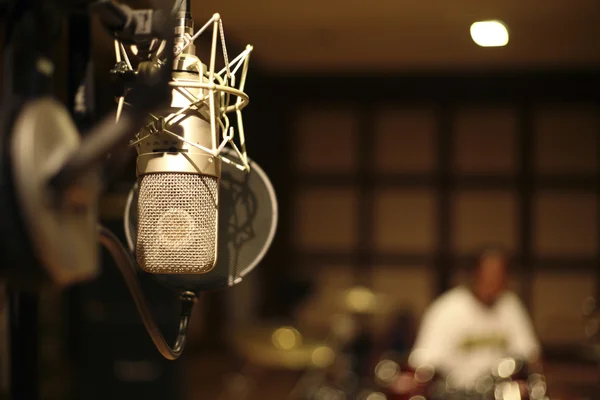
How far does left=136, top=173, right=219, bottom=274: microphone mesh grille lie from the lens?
113cm

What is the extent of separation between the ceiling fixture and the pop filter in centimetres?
410

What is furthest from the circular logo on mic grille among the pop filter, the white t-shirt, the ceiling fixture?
the ceiling fixture

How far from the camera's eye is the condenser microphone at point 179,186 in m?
1.12

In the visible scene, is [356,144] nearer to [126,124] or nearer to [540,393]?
[540,393]

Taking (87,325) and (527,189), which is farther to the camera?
(527,189)

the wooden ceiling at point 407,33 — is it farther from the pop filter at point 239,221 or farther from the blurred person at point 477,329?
the pop filter at point 239,221

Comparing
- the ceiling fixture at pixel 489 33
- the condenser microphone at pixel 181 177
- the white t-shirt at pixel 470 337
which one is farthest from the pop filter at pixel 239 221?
the ceiling fixture at pixel 489 33

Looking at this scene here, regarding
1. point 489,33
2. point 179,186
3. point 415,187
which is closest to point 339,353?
point 415,187

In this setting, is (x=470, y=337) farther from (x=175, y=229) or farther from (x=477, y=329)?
(x=175, y=229)

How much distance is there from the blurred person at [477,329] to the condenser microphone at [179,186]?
3518mm

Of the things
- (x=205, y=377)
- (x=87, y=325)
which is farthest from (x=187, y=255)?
(x=205, y=377)

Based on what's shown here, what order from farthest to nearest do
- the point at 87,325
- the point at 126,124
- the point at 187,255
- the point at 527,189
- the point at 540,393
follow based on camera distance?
the point at 527,189 < the point at 87,325 < the point at 540,393 < the point at 187,255 < the point at 126,124

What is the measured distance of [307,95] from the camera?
28.6ft

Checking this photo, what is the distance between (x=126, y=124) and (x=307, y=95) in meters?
8.07
